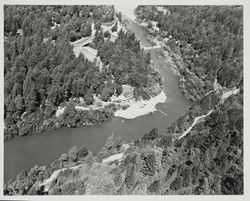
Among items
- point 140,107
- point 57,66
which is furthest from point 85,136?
point 57,66

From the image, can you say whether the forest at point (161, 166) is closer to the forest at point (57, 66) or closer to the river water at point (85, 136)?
the river water at point (85, 136)

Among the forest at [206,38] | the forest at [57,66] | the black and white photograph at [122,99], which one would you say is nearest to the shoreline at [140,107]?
the black and white photograph at [122,99]

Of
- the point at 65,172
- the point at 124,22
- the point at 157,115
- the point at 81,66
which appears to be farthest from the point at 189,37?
the point at 65,172

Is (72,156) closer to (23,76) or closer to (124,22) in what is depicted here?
(23,76)

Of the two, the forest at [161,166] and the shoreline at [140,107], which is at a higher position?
the shoreline at [140,107]

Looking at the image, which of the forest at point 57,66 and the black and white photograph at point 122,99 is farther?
the forest at point 57,66

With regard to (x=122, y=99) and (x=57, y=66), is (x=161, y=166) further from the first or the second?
(x=57, y=66)
